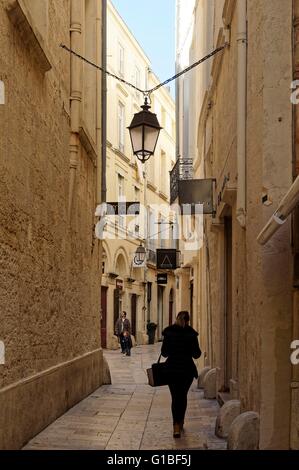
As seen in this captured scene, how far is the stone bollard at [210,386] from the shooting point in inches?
512

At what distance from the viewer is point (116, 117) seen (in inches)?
1275

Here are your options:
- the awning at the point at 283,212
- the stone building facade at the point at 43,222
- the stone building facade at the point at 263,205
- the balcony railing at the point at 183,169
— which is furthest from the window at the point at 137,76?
the awning at the point at 283,212

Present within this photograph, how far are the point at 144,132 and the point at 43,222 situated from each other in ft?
7.63

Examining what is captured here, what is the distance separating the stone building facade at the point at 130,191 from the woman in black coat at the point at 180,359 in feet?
64.8

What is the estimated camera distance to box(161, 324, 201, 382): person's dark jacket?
9367 millimetres

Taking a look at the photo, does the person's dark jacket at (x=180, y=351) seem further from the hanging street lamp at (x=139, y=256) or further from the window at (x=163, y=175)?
the window at (x=163, y=175)

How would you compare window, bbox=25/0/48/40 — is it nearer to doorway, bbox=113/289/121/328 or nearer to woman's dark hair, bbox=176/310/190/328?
woman's dark hair, bbox=176/310/190/328

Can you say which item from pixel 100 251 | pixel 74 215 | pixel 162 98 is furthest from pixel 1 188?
pixel 162 98

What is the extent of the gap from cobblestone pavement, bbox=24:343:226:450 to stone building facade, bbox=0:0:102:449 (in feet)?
0.82

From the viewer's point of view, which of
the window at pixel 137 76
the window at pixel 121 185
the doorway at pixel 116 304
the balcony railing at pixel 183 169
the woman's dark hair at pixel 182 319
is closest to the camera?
the woman's dark hair at pixel 182 319

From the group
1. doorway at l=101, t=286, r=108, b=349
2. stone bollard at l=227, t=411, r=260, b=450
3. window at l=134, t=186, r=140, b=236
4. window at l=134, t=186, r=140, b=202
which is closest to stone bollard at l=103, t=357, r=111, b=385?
stone bollard at l=227, t=411, r=260, b=450

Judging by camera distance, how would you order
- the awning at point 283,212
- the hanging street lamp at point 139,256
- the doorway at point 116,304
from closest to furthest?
1. the awning at point 283,212
2. the doorway at point 116,304
3. the hanging street lamp at point 139,256
